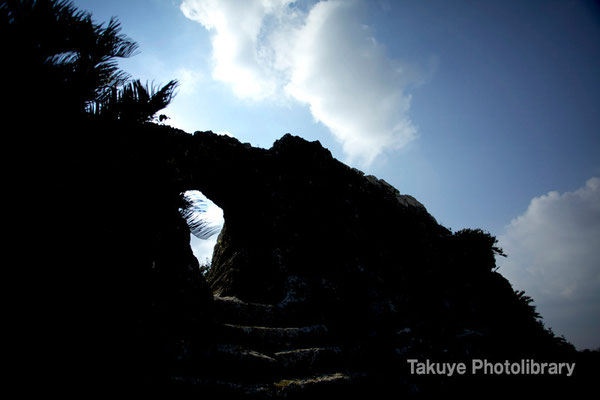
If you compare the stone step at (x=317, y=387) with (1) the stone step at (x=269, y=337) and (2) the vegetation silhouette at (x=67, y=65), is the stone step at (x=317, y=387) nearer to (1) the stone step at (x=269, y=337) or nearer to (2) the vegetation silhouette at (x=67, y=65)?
(1) the stone step at (x=269, y=337)

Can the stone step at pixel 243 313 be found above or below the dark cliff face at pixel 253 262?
below

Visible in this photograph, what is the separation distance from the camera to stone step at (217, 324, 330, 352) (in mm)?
4637

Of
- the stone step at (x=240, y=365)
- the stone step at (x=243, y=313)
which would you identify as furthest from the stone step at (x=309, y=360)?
the stone step at (x=243, y=313)

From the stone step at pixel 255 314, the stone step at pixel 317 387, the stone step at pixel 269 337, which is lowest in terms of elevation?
the stone step at pixel 317 387

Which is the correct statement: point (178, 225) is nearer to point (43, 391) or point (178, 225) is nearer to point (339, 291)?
point (43, 391)

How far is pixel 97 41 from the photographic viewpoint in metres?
3.50

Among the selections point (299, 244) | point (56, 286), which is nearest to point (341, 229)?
point (299, 244)

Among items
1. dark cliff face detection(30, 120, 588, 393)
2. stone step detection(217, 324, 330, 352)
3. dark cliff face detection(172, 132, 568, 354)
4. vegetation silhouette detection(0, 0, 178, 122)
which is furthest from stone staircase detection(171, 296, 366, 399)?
vegetation silhouette detection(0, 0, 178, 122)

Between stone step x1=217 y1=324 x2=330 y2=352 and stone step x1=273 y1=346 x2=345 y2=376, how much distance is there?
31 centimetres

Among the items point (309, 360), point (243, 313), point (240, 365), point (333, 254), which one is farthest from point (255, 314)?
point (333, 254)

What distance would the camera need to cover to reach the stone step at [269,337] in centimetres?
464

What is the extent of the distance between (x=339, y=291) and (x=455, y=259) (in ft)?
24.8

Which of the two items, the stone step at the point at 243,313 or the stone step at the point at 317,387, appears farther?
the stone step at the point at 243,313

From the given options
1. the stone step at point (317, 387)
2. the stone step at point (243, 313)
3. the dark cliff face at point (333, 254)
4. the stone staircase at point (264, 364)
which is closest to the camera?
the stone staircase at point (264, 364)
